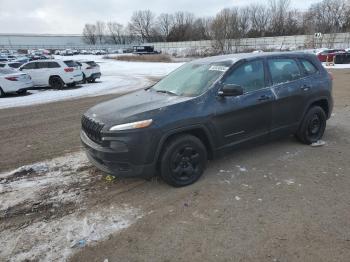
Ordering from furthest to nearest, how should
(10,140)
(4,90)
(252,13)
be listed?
(252,13) → (4,90) → (10,140)

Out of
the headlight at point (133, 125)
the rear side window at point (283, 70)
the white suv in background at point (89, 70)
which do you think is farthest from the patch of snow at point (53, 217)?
the white suv in background at point (89, 70)

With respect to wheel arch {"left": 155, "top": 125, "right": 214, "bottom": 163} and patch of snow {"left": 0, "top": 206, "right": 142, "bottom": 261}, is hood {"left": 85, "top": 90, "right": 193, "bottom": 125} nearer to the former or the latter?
wheel arch {"left": 155, "top": 125, "right": 214, "bottom": 163}

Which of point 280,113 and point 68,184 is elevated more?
point 280,113

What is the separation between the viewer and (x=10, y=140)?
7.20 m

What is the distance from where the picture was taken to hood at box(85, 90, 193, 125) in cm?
403

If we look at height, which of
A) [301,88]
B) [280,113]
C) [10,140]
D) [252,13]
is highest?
[252,13]

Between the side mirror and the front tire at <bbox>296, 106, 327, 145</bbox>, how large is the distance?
6.21 ft

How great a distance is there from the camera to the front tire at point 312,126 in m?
5.68

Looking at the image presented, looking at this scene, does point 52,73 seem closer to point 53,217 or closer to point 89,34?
point 53,217

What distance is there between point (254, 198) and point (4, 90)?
47.6 ft

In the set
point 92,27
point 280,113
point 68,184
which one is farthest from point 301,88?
point 92,27

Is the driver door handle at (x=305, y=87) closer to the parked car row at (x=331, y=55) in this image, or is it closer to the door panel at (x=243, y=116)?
the door panel at (x=243, y=116)

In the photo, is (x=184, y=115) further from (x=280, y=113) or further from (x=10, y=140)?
(x=10, y=140)

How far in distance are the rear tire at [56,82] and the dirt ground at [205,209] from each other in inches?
491
